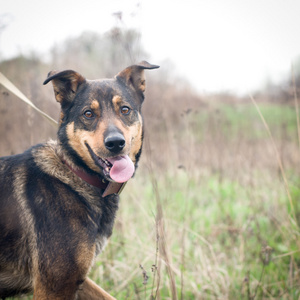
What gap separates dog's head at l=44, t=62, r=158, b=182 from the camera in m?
2.20

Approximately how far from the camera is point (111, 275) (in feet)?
10.4

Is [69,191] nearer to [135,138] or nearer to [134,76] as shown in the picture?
[135,138]

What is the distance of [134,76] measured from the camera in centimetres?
278

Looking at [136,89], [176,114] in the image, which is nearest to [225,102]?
[176,114]

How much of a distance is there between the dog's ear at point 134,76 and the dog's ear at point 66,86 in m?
0.42

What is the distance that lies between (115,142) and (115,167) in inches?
8.1

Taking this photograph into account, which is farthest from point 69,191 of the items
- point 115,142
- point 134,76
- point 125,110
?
point 134,76

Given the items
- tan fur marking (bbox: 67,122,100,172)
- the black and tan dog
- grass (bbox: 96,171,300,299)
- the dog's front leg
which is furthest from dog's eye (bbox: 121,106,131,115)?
the dog's front leg

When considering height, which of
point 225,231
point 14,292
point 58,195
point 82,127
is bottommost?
point 225,231

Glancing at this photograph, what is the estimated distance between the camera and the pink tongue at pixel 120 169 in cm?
215

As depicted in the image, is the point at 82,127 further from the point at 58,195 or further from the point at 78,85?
the point at 58,195

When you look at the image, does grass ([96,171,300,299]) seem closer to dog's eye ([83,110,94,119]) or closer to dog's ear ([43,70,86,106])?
dog's eye ([83,110,94,119])

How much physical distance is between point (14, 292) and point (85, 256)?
0.73m

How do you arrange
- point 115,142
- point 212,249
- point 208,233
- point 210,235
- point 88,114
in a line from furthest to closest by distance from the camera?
point 208,233, point 210,235, point 212,249, point 88,114, point 115,142
